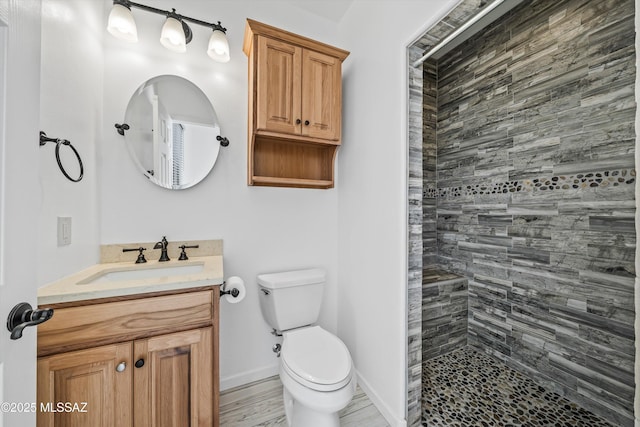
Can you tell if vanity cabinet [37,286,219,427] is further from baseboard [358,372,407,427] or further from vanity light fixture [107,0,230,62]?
vanity light fixture [107,0,230,62]

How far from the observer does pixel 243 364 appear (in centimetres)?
174

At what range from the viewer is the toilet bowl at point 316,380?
3.72 ft

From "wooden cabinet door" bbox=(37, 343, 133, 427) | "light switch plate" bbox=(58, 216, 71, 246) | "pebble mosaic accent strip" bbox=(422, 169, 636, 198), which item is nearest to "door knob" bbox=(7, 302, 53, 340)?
"wooden cabinet door" bbox=(37, 343, 133, 427)

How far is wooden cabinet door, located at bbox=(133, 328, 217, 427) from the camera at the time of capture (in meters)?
1.02

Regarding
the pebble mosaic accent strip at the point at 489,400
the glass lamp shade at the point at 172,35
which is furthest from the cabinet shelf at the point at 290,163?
the pebble mosaic accent strip at the point at 489,400

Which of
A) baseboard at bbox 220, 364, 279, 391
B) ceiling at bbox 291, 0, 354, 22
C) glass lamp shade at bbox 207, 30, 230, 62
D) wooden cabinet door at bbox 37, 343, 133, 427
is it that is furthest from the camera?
ceiling at bbox 291, 0, 354, 22

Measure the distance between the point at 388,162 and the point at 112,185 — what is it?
5.20 ft

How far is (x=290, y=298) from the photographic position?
1.62 meters

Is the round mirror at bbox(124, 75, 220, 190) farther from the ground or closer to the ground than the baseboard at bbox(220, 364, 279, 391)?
farther from the ground

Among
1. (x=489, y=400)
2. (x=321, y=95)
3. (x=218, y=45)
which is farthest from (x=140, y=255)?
(x=489, y=400)

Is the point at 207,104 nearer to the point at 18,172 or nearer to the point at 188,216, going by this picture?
the point at 188,216

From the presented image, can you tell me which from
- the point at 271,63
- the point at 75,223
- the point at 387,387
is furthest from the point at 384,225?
the point at 75,223

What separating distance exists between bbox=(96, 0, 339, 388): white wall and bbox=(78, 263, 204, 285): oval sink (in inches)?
8.3

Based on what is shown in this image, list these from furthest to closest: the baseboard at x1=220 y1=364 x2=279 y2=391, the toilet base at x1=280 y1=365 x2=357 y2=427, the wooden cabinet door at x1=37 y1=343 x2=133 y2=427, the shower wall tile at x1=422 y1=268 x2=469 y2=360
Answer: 1. the shower wall tile at x1=422 y1=268 x2=469 y2=360
2. the baseboard at x1=220 y1=364 x2=279 y2=391
3. the toilet base at x1=280 y1=365 x2=357 y2=427
4. the wooden cabinet door at x1=37 y1=343 x2=133 y2=427
